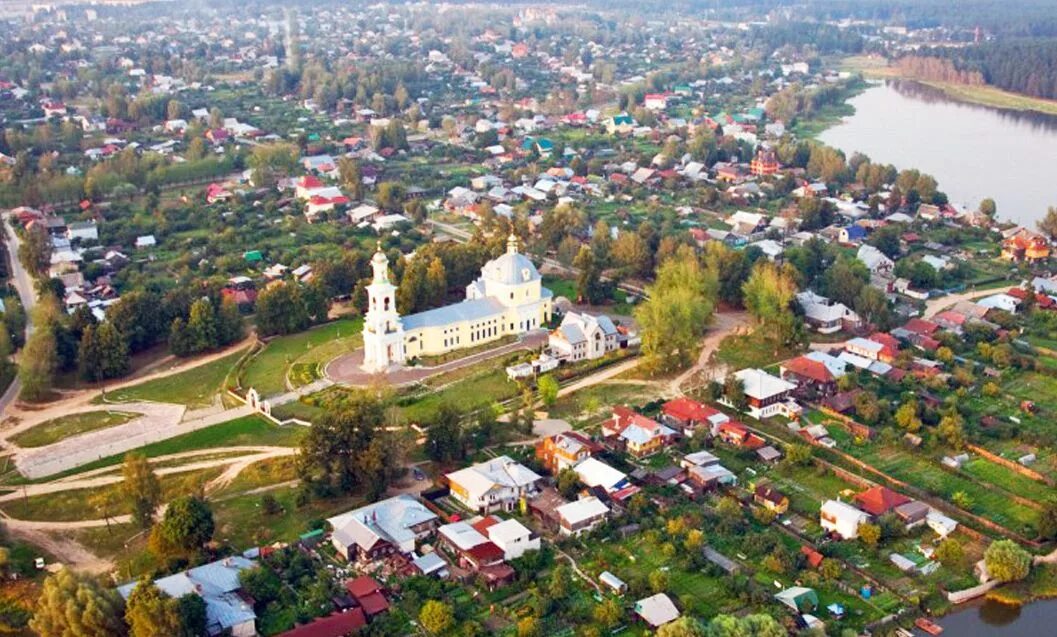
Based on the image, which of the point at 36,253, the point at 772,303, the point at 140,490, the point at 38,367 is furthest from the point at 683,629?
the point at 36,253

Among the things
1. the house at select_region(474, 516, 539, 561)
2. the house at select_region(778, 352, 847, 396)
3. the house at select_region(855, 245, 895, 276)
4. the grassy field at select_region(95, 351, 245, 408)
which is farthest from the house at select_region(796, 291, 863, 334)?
the grassy field at select_region(95, 351, 245, 408)

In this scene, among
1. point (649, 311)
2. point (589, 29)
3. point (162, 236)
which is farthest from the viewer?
point (589, 29)

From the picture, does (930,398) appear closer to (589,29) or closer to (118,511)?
(118,511)

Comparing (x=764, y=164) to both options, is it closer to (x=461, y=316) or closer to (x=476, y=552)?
(x=461, y=316)

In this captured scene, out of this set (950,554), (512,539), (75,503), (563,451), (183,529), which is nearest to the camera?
(183,529)

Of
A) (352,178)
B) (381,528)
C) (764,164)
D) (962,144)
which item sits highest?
(764,164)

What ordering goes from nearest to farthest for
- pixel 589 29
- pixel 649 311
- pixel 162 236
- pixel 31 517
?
pixel 31 517
pixel 649 311
pixel 162 236
pixel 589 29

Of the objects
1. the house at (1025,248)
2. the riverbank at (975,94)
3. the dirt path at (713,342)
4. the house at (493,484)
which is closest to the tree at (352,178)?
the dirt path at (713,342)

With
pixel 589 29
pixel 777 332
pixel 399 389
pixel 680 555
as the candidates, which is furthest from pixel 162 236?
pixel 589 29
